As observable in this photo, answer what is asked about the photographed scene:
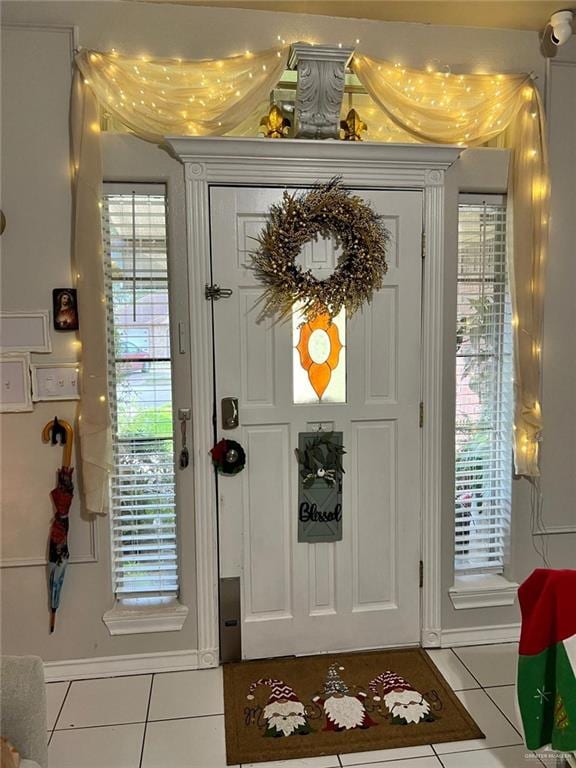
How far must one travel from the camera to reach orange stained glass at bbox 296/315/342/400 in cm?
252

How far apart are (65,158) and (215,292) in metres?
0.81

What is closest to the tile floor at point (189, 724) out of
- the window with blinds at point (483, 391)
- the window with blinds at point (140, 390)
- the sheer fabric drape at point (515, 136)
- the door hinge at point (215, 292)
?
the window with blinds at point (140, 390)

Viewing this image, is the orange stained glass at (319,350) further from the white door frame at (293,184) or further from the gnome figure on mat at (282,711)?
the gnome figure on mat at (282,711)

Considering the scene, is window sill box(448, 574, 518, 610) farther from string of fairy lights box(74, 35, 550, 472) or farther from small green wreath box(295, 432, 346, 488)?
small green wreath box(295, 432, 346, 488)

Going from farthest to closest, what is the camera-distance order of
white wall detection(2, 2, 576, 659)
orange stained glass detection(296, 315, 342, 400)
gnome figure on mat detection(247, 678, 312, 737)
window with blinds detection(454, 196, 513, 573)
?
window with blinds detection(454, 196, 513, 573), orange stained glass detection(296, 315, 342, 400), white wall detection(2, 2, 576, 659), gnome figure on mat detection(247, 678, 312, 737)

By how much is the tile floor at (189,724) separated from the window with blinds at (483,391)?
1.74 feet

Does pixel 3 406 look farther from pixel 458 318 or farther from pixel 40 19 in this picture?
pixel 458 318

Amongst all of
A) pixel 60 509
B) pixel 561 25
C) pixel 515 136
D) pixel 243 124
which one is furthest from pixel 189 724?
pixel 561 25

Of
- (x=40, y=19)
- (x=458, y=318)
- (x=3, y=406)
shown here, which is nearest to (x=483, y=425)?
(x=458, y=318)

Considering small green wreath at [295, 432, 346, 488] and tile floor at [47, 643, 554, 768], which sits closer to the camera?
tile floor at [47, 643, 554, 768]

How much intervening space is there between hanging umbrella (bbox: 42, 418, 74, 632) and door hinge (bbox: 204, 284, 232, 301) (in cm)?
81

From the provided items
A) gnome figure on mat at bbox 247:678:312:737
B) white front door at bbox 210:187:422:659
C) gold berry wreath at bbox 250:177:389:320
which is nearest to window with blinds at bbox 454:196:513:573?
white front door at bbox 210:187:422:659

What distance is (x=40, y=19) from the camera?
7.44 feet

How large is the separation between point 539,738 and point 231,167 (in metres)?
2.34
